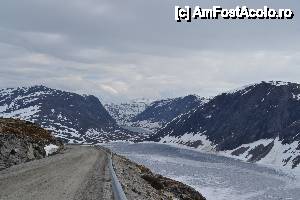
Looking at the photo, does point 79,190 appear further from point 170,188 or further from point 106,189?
point 170,188

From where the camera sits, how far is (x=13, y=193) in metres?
19.6

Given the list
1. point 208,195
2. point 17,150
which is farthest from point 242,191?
point 17,150

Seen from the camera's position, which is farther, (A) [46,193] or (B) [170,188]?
(B) [170,188]

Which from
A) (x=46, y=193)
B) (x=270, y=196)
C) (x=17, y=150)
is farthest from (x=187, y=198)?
(x=270, y=196)

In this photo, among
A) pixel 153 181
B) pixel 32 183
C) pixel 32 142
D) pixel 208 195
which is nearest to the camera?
pixel 32 183

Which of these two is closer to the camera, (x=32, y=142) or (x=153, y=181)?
(x=153, y=181)

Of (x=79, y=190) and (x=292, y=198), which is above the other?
(x=79, y=190)

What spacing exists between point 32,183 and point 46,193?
398 cm

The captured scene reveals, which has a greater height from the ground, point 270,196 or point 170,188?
point 170,188

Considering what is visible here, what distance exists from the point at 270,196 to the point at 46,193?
80143 mm

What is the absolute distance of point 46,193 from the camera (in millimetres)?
20156

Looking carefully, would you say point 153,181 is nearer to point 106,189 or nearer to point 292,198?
point 106,189

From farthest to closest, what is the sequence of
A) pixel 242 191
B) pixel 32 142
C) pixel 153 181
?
pixel 242 191
pixel 32 142
pixel 153 181

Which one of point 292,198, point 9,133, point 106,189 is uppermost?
point 9,133
